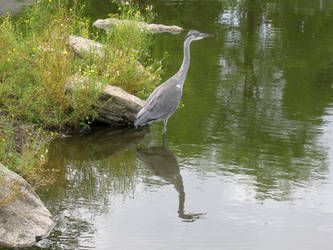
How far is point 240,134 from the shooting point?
31.9ft

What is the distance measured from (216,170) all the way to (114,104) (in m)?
2.34

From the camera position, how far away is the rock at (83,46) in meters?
Answer: 11.0

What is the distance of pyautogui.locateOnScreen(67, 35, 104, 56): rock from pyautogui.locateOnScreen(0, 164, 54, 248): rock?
4.81 m

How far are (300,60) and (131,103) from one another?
6693 millimetres

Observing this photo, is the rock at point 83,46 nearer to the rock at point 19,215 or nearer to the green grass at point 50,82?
the green grass at point 50,82

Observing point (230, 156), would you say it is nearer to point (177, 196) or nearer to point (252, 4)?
point (177, 196)

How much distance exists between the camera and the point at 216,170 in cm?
825

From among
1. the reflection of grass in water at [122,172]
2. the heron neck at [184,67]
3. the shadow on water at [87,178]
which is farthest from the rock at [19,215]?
the heron neck at [184,67]

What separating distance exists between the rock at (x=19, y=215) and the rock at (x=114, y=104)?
3.27 m

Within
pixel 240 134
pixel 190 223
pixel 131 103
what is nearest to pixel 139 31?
pixel 131 103

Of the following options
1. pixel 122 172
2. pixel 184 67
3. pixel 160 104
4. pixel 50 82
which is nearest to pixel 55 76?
pixel 50 82

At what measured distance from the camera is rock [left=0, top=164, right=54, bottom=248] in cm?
605

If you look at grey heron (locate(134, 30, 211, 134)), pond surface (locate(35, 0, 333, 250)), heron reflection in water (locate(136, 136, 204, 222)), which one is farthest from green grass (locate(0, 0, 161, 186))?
heron reflection in water (locate(136, 136, 204, 222))

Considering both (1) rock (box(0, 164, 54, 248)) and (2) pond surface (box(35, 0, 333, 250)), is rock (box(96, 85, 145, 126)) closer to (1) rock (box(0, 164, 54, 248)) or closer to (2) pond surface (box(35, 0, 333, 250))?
(2) pond surface (box(35, 0, 333, 250))
